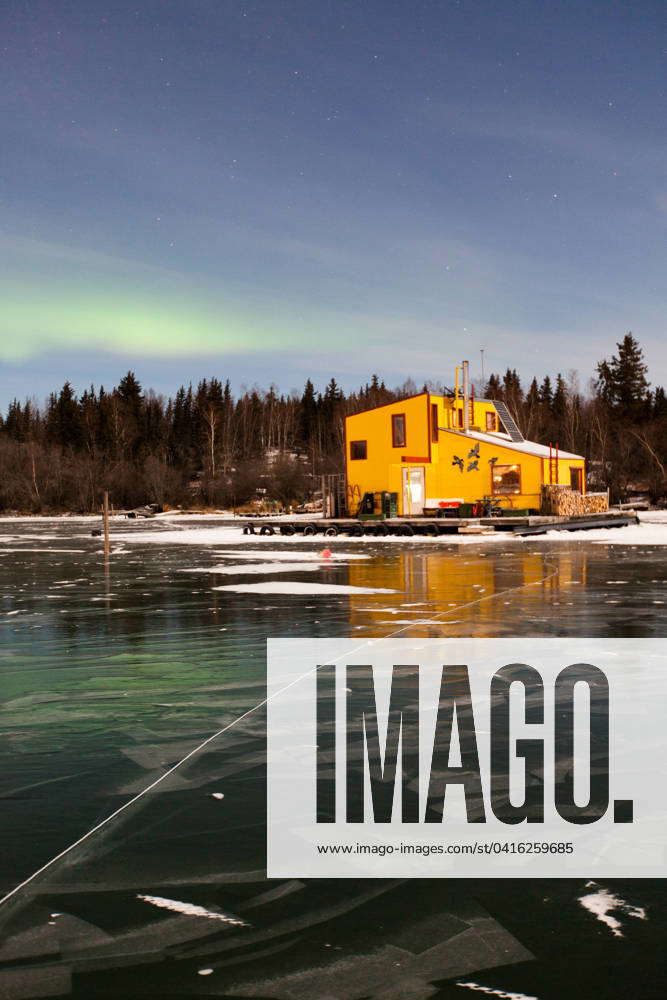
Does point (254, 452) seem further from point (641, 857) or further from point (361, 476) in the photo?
point (641, 857)

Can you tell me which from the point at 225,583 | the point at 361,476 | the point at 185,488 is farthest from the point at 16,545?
the point at 185,488

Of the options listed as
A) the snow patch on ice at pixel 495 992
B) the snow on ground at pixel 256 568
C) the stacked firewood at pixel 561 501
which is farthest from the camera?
the stacked firewood at pixel 561 501

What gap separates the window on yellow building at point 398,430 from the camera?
1661 inches

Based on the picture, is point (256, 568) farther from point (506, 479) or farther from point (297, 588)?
point (506, 479)

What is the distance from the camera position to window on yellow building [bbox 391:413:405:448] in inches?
1661

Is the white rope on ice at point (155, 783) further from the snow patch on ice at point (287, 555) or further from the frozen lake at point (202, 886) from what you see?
the snow patch on ice at point (287, 555)

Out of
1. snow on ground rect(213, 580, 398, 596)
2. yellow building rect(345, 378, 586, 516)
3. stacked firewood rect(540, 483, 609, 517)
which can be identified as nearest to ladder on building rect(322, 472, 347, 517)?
yellow building rect(345, 378, 586, 516)

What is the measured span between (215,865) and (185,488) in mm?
97614

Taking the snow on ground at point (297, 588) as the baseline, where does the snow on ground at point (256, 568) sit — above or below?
above

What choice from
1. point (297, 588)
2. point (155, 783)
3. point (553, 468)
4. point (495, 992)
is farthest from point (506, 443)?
point (495, 992)

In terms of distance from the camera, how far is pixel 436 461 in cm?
4156

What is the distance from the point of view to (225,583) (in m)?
17.5

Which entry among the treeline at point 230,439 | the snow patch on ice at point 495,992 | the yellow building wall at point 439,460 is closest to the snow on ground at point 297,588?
the snow patch on ice at point 495,992

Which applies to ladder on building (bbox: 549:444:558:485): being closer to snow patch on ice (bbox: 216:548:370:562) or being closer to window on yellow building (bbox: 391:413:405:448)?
window on yellow building (bbox: 391:413:405:448)
